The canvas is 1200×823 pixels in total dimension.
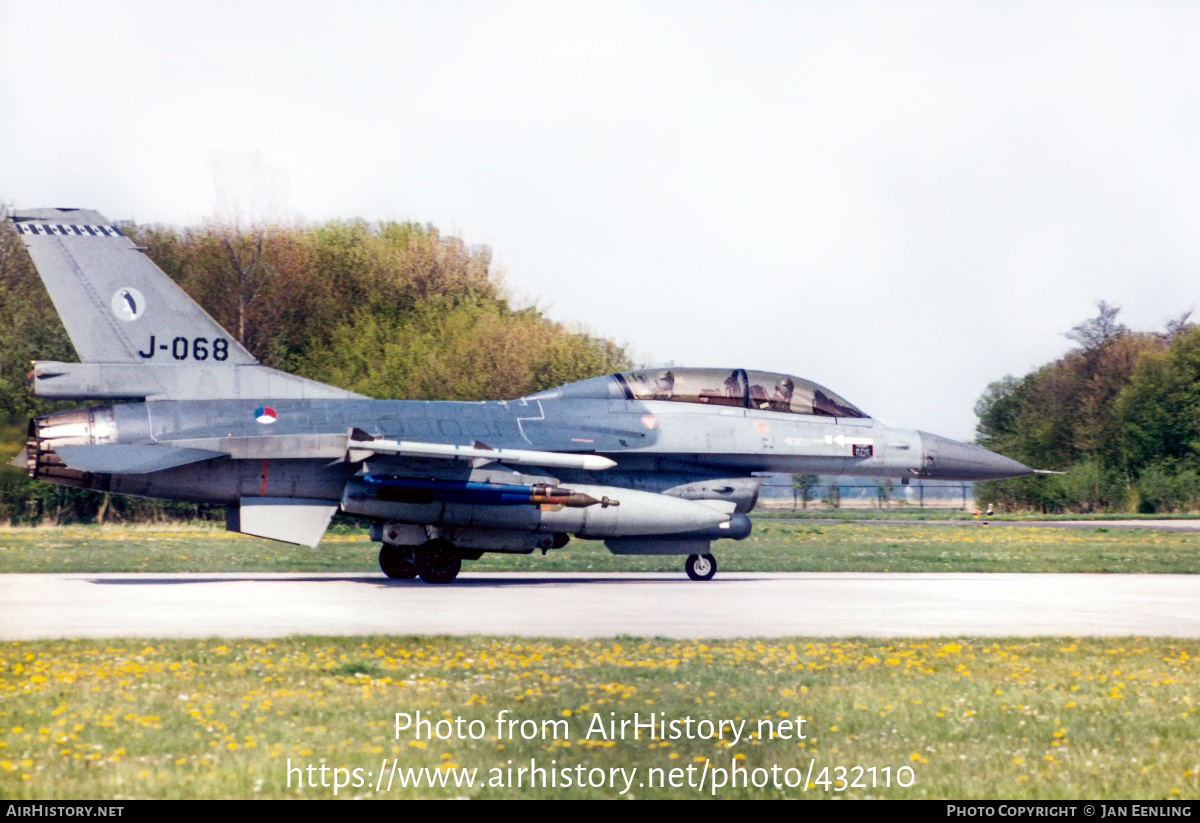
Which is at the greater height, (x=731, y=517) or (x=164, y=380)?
(x=164, y=380)

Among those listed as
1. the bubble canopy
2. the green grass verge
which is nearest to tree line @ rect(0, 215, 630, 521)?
the bubble canopy

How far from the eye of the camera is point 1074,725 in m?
7.52

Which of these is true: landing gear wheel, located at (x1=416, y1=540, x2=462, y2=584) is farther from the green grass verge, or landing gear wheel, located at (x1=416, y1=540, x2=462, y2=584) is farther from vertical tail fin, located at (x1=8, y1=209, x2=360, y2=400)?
the green grass verge

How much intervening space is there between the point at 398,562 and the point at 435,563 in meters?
0.60

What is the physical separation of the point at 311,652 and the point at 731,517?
897 centimetres

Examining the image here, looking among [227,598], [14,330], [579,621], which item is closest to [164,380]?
[227,598]

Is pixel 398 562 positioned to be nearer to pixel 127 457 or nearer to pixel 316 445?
pixel 316 445

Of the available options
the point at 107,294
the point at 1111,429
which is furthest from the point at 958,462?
the point at 1111,429

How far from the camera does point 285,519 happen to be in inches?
660

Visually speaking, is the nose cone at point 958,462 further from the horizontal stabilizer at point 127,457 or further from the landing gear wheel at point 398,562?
the horizontal stabilizer at point 127,457

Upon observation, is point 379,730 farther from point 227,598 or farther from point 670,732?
point 227,598

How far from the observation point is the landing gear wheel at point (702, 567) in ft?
60.0

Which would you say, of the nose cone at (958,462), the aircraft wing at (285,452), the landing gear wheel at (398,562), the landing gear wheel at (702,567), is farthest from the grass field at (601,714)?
the nose cone at (958,462)

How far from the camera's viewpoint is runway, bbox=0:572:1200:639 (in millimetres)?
11914
